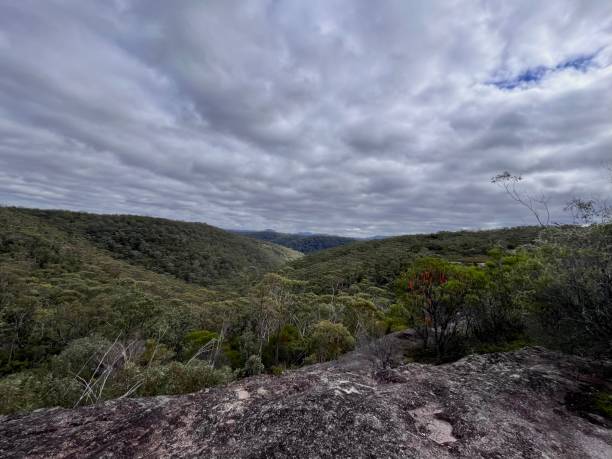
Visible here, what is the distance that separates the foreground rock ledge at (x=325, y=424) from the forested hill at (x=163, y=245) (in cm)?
9810

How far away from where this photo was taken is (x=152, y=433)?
5.03 metres

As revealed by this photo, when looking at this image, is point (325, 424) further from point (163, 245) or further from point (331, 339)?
point (163, 245)

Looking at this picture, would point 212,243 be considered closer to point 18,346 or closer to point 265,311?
point 18,346

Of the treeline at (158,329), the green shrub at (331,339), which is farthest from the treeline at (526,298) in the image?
the treeline at (158,329)

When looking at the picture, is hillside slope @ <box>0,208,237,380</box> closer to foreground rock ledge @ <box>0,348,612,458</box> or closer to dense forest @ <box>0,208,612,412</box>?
dense forest @ <box>0,208,612,412</box>

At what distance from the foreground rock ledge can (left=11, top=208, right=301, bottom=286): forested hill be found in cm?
9810

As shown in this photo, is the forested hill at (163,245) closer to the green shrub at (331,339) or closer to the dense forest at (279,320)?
the dense forest at (279,320)

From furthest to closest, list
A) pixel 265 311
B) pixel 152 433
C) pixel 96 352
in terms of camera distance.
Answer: pixel 265 311 → pixel 96 352 → pixel 152 433

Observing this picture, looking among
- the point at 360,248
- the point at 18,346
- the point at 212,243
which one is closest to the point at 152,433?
the point at 18,346

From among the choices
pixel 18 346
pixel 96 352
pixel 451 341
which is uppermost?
pixel 451 341

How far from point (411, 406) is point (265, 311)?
21.9 m

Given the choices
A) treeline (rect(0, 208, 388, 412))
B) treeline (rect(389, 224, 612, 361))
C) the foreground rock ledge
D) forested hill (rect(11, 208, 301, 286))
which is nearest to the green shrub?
treeline (rect(0, 208, 388, 412))

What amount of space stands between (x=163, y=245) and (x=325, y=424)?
474ft

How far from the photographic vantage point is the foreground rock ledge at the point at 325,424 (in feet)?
15.3
